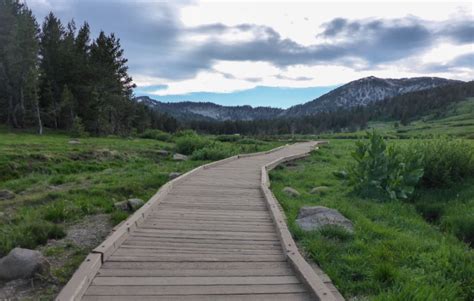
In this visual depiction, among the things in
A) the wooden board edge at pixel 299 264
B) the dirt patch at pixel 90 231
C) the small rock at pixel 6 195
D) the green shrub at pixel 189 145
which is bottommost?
the small rock at pixel 6 195

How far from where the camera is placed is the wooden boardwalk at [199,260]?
4273 millimetres

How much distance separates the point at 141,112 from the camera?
3211 inches

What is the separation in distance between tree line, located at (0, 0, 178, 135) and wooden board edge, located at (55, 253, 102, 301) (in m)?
40.0

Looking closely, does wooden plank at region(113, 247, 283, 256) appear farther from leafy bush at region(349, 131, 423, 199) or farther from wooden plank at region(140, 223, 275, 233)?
leafy bush at region(349, 131, 423, 199)

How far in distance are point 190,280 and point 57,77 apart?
57970 millimetres

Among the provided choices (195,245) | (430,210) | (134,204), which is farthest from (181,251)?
(430,210)

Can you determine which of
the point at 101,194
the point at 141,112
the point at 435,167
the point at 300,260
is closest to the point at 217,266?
the point at 300,260

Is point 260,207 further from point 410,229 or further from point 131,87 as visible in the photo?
point 131,87

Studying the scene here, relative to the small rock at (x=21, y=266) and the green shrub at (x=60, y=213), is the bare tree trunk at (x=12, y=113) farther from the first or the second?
the small rock at (x=21, y=266)

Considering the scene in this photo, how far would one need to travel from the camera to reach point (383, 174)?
11.3 meters

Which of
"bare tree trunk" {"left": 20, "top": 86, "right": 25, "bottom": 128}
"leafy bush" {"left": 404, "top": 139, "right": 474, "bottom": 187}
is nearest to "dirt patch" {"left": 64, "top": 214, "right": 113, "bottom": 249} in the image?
"leafy bush" {"left": 404, "top": 139, "right": 474, "bottom": 187}

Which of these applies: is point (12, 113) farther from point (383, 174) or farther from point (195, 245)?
point (195, 245)

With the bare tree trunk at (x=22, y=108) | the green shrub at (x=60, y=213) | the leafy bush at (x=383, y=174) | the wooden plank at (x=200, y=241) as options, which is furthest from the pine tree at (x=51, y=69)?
the wooden plank at (x=200, y=241)

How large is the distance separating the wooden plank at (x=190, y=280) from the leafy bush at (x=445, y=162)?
367 inches
